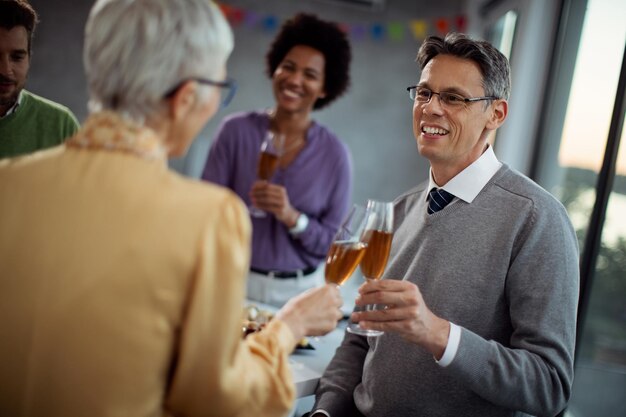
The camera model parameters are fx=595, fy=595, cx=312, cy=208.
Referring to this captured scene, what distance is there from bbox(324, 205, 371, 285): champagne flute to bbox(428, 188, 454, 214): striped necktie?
13.0 inches

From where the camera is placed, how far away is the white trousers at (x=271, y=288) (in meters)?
2.36

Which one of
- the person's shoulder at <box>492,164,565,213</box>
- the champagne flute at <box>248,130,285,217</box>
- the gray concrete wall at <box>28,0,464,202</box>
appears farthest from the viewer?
the gray concrete wall at <box>28,0,464,202</box>

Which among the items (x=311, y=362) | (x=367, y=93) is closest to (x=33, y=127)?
(x=311, y=362)

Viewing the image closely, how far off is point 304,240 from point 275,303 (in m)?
0.30

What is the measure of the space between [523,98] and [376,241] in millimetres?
2384

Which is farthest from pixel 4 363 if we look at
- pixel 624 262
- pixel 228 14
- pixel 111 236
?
pixel 228 14

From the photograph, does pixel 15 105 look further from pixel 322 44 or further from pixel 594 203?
pixel 594 203

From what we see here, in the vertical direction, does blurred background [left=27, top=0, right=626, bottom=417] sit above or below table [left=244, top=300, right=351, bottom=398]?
above

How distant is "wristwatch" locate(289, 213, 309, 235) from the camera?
2.41 metres

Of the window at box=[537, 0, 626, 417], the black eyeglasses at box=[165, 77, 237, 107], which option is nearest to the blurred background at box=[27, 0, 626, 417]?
the window at box=[537, 0, 626, 417]

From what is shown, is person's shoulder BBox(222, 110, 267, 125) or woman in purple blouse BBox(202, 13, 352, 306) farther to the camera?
person's shoulder BBox(222, 110, 267, 125)

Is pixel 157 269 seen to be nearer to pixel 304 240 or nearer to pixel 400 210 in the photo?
pixel 400 210

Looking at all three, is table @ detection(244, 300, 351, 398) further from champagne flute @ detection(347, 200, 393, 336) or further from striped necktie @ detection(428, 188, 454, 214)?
striped necktie @ detection(428, 188, 454, 214)

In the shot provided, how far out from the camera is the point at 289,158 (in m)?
2.62
